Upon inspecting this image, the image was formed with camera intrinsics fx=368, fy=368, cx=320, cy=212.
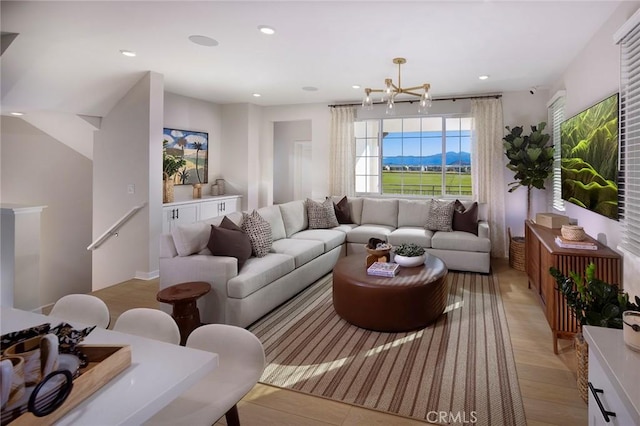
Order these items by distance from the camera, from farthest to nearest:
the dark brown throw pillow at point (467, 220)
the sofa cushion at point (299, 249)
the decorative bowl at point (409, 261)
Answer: the dark brown throw pillow at point (467, 220)
the sofa cushion at point (299, 249)
the decorative bowl at point (409, 261)

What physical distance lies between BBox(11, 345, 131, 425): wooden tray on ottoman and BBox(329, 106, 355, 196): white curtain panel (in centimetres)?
571

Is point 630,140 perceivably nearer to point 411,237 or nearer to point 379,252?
point 379,252

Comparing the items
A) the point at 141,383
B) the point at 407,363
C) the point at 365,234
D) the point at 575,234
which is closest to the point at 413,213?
the point at 365,234

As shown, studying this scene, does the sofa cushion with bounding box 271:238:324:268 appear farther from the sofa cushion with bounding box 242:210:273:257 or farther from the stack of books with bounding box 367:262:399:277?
the stack of books with bounding box 367:262:399:277

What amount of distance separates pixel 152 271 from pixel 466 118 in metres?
5.30

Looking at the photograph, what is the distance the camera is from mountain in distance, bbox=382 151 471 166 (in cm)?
616

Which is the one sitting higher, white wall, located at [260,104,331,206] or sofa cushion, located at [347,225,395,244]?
white wall, located at [260,104,331,206]

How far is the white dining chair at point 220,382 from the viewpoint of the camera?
50.8 inches

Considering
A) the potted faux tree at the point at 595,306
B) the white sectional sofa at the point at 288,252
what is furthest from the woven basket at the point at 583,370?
the white sectional sofa at the point at 288,252

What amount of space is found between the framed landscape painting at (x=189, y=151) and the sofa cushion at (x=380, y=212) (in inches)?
115

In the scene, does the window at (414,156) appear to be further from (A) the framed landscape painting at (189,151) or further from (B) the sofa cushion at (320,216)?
(A) the framed landscape painting at (189,151)

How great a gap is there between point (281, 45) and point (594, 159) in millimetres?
2967

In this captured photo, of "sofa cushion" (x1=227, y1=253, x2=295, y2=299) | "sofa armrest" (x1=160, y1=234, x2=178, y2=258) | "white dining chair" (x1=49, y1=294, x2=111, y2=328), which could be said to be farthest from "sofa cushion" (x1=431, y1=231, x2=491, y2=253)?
"white dining chair" (x1=49, y1=294, x2=111, y2=328)

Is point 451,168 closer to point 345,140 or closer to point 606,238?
point 345,140
